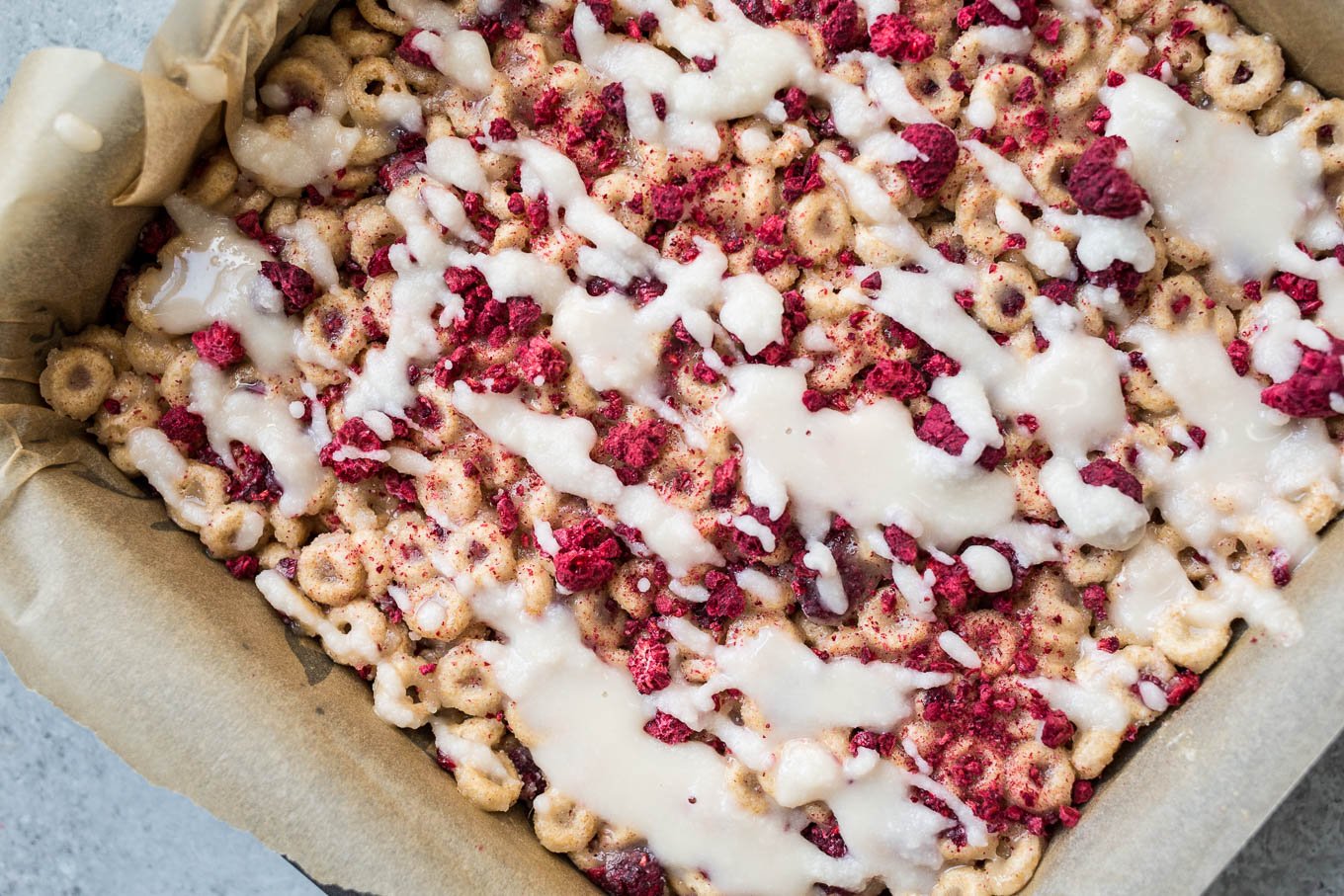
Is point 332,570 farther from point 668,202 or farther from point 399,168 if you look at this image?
point 668,202

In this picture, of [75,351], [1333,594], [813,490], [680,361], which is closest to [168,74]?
[75,351]

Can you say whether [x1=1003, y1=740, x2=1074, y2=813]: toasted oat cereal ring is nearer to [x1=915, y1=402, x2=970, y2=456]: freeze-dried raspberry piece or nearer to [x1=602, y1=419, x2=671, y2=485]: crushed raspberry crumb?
[x1=915, y1=402, x2=970, y2=456]: freeze-dried raspberry piece

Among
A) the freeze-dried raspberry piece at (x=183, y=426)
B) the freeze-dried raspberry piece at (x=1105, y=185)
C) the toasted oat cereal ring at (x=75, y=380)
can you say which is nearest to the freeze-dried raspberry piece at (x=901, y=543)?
the freeze-dried raspberry piece at (x=1105, y=185)

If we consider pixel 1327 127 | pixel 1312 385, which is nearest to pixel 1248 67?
pixel 1327 127

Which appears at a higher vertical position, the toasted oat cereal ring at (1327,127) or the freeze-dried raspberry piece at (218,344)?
the toasted oat cereal ring at (1327,127)

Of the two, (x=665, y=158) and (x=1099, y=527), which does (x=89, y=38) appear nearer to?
(x=665, y=158)

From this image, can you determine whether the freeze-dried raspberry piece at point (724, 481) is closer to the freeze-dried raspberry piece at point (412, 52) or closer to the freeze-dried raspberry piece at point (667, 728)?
the freeze-dried raspberry piece at point (667, 728)
